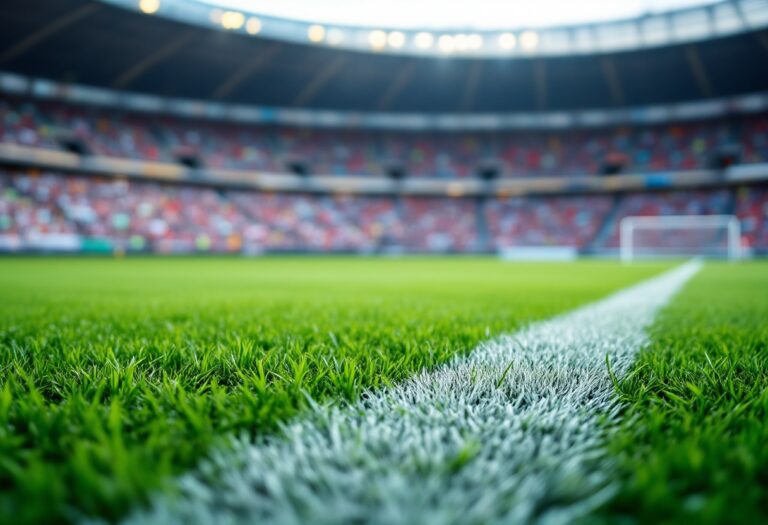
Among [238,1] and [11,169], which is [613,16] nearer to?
[238,1]

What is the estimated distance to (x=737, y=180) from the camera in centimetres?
2314

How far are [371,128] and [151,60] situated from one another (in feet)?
41.3

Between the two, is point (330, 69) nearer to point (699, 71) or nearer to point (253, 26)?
point (253, 26)

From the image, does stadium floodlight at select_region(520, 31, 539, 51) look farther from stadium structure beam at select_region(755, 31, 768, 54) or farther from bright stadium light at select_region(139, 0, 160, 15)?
bright stadium light at select_region(139, 0, 160, 15)

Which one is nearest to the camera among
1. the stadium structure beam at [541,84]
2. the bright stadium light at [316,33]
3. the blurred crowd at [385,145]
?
the bright stadium light at [316,33]

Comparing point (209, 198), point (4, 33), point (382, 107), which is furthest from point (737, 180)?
point (4, 33)

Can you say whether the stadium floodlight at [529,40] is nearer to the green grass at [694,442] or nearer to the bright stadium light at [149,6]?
the bright stadium light at [149,6]

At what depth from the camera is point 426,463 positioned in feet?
1.85

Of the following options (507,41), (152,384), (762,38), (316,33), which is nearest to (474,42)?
(507,41)

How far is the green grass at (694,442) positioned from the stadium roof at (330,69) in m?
21.5

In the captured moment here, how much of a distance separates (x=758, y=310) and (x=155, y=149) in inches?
1044

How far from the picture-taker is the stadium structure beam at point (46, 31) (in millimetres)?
16852

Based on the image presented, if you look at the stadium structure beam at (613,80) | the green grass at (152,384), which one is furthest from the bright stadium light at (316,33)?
the green grass at (152,384)

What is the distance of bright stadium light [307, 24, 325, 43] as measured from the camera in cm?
2156
